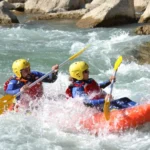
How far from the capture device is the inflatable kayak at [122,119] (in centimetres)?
559

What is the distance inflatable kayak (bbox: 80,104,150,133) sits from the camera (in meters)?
5.59

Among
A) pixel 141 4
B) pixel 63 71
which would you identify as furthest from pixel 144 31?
pixel 141 4

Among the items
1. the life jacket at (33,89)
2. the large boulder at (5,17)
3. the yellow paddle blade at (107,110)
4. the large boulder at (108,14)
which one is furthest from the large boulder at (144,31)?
the yellow paddle blade at (107,110)

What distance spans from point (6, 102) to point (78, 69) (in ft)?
4.21

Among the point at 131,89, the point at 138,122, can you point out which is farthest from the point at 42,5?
the point at 138,122

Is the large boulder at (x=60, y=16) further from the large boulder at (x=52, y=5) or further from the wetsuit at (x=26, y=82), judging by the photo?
the wetsuit at (x=26, y=82)

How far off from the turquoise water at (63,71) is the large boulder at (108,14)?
38cm

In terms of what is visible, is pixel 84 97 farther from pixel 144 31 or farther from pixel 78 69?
pixel 144 31

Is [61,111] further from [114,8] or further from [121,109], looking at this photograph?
[114,8]

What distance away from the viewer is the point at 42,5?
18656mm

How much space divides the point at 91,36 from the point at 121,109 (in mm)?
7398

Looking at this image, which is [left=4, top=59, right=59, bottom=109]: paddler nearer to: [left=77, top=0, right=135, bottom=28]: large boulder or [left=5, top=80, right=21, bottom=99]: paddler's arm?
[left=5, top=80, right=21, bottom=99]: paddler's arm

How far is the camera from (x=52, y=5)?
1828 centimetres

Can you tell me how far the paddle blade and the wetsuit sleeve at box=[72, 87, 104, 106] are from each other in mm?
975
